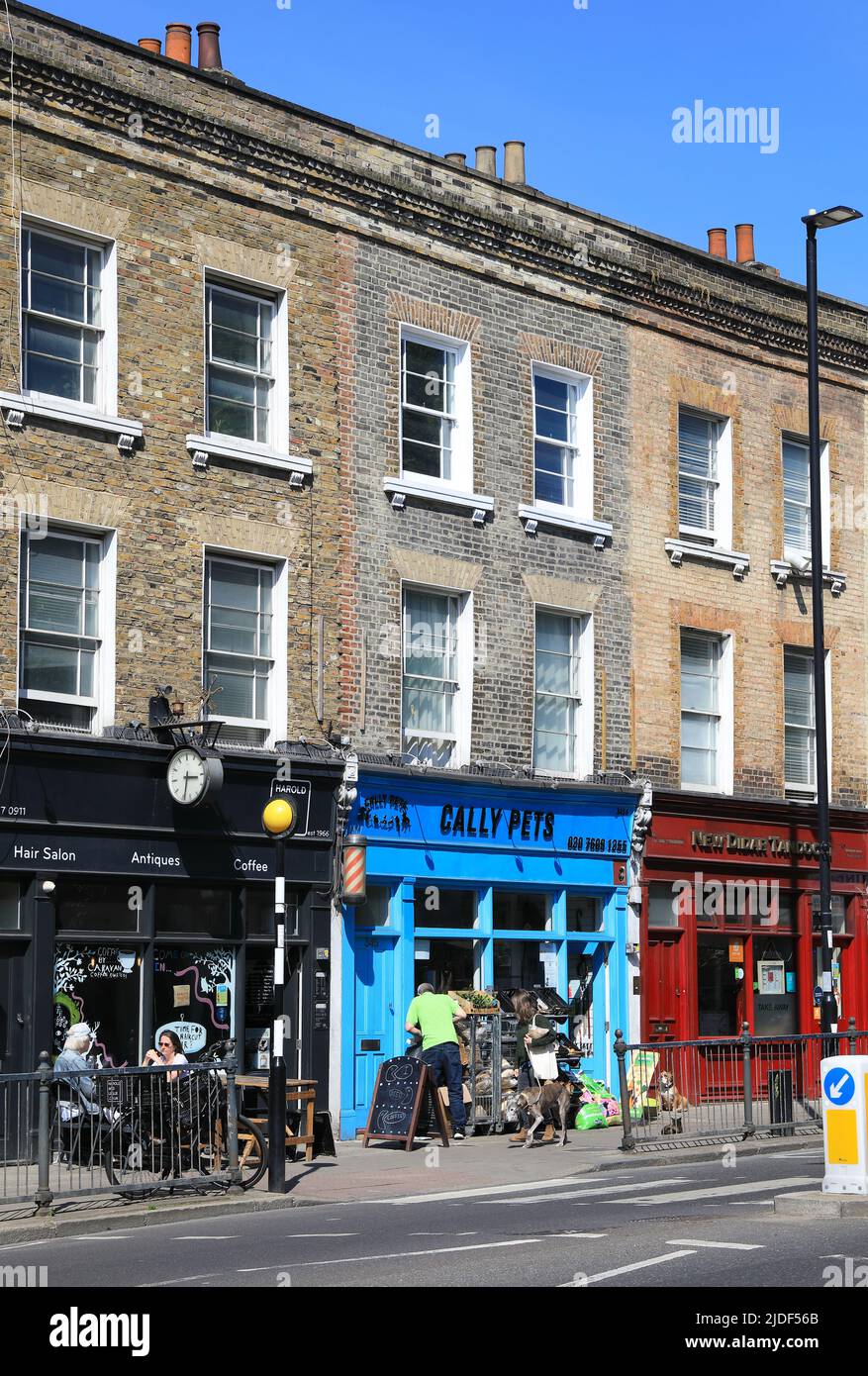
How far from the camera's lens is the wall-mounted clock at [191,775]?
19609mm

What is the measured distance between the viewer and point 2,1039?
1866 cm

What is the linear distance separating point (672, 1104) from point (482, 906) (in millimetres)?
4143

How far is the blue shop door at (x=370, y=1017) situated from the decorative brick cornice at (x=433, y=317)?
776cm

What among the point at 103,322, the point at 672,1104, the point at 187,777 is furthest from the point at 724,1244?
the point at 103,322

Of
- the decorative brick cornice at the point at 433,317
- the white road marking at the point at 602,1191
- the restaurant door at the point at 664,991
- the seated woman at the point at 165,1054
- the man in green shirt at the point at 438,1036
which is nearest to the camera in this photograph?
the white road marking at the point at 602,1191

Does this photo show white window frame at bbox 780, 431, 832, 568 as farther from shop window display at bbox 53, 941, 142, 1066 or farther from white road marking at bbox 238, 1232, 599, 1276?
white road marking at bbox 238, 1232, 599, 1276

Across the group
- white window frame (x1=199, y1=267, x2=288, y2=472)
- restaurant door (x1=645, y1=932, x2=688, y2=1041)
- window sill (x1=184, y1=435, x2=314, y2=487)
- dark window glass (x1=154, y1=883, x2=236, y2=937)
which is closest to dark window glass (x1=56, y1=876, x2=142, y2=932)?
dark window glass (x1=154, y1=883, x2=236, y2=937)

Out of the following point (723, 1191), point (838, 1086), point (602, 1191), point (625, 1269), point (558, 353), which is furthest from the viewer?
point (558, 353)

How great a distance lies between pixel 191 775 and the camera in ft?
64.9

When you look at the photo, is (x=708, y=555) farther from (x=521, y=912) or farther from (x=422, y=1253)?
(x=422, y=1253)

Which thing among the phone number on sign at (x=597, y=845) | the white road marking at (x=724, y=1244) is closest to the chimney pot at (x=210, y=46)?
the phone number on sign at (x=597, y=845)

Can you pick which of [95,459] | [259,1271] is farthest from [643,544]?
[259,1271]

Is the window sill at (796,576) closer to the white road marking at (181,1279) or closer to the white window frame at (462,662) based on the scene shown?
the white window frame at (462,662)
